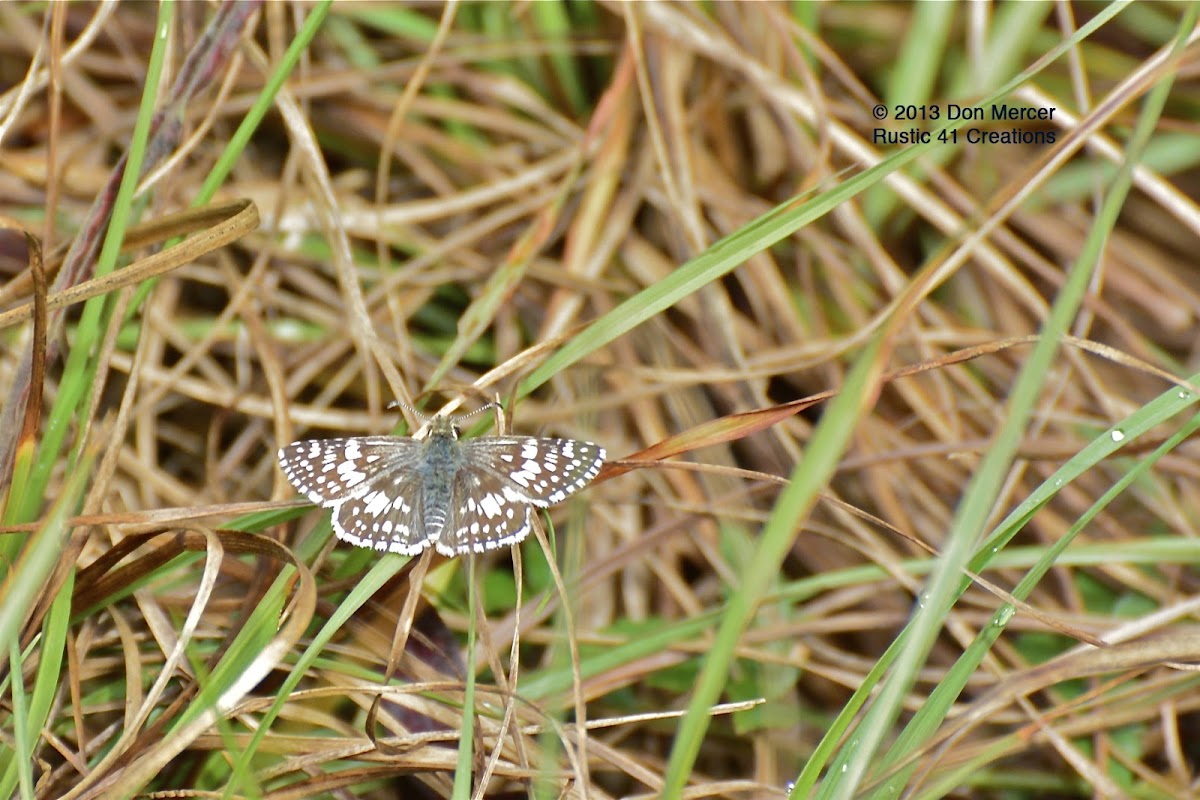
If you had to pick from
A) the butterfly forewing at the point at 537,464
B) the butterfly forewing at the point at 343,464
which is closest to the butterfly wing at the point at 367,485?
the butterfly forewing at the point at 343,464

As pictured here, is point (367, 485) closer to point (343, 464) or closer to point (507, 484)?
point (343, 464)

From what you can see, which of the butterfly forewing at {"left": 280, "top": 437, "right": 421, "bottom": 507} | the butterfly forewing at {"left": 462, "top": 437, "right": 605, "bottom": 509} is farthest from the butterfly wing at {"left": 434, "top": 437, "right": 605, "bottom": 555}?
the butterfly forewing at {"left": 280, "top": 437, "right": 421, "bottom": 507}

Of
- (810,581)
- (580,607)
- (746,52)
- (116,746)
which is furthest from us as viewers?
(746,52)

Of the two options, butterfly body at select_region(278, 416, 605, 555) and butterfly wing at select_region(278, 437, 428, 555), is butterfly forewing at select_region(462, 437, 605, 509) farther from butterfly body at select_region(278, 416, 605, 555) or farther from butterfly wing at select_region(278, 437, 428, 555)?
butterfly wing at select_region(278, 437, 428, 555)

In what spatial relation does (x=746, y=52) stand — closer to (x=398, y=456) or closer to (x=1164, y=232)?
(x=1164, y=232)

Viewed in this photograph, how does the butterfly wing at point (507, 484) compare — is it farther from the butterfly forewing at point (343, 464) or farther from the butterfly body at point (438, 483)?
the butterfly forewing at point (343, 464)

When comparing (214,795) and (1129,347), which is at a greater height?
(1129,347)

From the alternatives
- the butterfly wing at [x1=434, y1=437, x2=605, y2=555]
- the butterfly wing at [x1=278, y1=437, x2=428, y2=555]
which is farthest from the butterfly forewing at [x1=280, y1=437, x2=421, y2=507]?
the butterfly wing at [x1=434, y1=437, x2=605, y2=555]

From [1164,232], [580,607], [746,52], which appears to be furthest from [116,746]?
[1164,232]

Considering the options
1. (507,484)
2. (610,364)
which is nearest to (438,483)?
(507,484)
